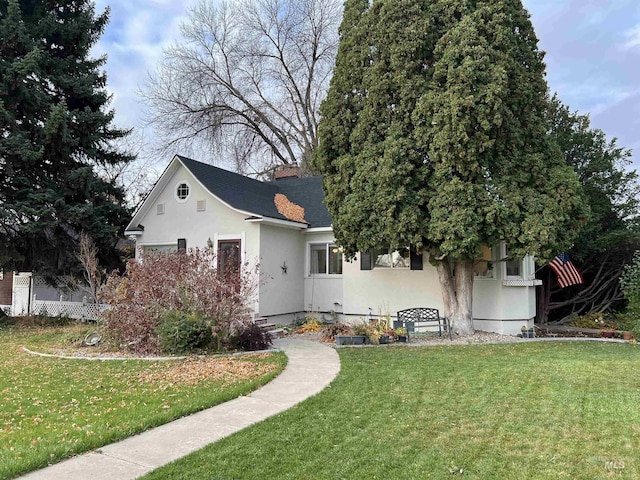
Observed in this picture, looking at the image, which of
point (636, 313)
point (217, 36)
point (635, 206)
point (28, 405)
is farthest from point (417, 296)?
point (217, 36)

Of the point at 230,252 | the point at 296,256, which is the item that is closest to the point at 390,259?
the point at 296,256

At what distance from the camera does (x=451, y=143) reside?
32.6 ft

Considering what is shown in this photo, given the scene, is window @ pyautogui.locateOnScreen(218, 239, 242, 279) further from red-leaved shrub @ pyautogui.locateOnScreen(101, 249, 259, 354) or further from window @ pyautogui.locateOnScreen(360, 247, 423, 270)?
window @ pyautogui.locateOnScreen(360, 247, 423, 270)

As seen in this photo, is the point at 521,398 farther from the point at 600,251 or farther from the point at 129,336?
the point at 600,251

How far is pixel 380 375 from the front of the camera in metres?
6.93

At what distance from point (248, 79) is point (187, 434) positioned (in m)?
25.6

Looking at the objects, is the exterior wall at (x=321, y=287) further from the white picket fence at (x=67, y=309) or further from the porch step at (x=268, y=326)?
the white picket fence at (x=67, y=309)

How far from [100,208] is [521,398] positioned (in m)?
14.4

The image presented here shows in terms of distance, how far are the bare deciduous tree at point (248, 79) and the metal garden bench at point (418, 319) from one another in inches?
655

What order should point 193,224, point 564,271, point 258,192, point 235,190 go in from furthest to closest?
1. point 258,192
2. point 235,190
3. point 193,224
4. point 564,271

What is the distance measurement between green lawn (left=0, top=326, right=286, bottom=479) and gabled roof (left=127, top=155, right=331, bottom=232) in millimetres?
5814

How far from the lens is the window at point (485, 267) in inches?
477

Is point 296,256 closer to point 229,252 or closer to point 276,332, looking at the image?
point 229,252

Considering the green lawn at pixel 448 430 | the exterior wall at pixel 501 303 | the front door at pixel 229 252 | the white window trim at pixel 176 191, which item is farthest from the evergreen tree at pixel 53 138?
the exterior wall at pixel 501 303
